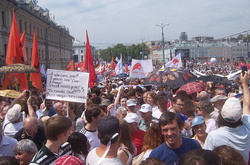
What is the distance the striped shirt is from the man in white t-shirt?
1.19ft

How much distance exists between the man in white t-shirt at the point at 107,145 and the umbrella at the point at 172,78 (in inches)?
227

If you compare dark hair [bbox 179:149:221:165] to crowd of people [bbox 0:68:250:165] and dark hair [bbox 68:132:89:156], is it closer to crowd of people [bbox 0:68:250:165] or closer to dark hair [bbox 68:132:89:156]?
crowd of people [bbox 0:68:250:165]

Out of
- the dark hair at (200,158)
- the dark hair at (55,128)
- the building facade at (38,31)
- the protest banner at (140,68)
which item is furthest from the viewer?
Result: the building facade at (38,31)

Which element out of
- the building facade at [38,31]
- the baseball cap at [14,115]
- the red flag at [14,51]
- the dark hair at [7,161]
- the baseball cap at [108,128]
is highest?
the building facade at [38,31]

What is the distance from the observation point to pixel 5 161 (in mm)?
3061

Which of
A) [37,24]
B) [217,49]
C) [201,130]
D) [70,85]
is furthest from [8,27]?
[217,49]

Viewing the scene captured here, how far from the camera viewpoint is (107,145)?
10.5 ft

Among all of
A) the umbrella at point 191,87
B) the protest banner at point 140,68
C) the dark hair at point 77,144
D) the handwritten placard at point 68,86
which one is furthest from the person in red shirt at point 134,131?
the protest banner at point 140,68

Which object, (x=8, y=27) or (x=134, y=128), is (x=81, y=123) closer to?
(x=134, y=128)

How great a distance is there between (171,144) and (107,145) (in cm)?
70

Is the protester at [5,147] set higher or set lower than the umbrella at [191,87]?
lower

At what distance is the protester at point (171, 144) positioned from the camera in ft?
10.8

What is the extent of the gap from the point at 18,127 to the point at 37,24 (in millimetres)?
42053

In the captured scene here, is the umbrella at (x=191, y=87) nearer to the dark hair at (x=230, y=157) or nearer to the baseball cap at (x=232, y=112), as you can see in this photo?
the baseball cap at (x=232, y=112)
